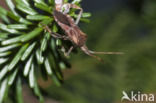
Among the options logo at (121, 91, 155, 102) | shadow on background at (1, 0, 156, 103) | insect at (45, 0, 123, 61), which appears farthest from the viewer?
shadow on background at (1, 0, 156, 103)

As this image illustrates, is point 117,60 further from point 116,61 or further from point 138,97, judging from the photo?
point 138,97

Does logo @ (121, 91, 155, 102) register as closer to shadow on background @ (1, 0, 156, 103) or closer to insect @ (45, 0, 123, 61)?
shadow on background @ (1, 0, 156, 103)

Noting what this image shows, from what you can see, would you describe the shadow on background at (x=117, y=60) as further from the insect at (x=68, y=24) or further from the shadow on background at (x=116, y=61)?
the insect at (x=68, y=24)

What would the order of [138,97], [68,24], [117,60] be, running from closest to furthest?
[68,24] → [138,97] → [117,60]

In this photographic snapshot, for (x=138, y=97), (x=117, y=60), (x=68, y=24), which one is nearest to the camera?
(x=68, y=24)

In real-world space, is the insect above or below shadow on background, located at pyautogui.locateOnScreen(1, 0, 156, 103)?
above

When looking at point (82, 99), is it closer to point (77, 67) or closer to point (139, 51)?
point (77, 67)

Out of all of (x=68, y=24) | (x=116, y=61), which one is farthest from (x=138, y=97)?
(x=68, y=24)

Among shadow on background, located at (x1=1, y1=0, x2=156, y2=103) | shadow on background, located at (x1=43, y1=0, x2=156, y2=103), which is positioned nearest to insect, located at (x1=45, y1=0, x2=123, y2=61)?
shadow on background, located at (x1=1, y1=0, x2=156, y2=103)
